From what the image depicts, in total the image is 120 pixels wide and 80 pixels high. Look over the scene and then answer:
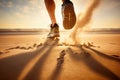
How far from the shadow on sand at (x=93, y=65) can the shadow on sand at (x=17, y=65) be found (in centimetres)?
37

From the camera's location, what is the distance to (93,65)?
1990mm

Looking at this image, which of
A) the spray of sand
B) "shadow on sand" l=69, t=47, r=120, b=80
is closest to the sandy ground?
"shadow on sand" l=69, t=47, r=120, b=80

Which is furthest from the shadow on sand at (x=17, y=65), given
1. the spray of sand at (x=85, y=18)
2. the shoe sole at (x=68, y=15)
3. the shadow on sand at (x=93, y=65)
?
the spray of sand at (x=85, y=18)

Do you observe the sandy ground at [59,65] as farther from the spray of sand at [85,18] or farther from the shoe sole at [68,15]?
the spray of sand at [85,18]

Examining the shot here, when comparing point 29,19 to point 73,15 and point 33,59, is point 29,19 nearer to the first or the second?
point 73,15

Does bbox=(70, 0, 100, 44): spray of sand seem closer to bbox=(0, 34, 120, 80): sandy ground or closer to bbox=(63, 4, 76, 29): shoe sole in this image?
bbox=(63, 4, 76, 29): shoe sole

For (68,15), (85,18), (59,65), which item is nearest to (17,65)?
(59,65)

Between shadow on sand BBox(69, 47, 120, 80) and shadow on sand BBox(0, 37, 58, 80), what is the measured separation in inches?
14.5

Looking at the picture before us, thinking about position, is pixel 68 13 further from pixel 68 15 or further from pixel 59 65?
pixel 59 65

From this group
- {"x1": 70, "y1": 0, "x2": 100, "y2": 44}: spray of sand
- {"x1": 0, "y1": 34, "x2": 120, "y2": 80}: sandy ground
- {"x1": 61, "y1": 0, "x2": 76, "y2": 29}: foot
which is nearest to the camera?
{"x1": 0, "y1": 34, "x2": 120, "y2": 80}: sandy ground

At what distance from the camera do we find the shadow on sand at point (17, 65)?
5.73 feet

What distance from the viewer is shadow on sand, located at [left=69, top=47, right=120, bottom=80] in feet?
5.76

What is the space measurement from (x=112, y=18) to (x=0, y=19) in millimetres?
3227

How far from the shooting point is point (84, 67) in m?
1.94
